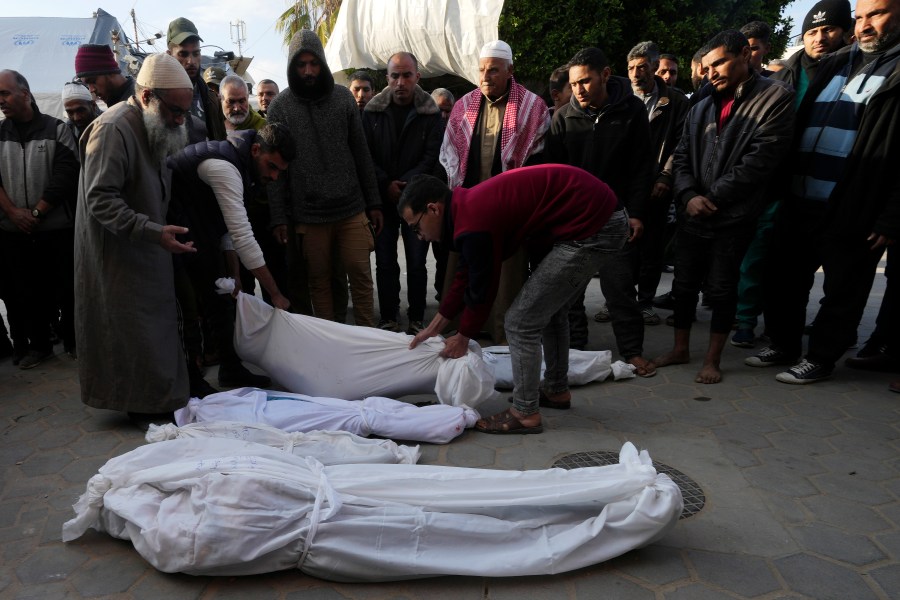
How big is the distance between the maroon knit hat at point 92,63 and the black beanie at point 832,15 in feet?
15.2

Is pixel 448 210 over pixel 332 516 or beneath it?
over

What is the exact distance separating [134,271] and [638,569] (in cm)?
266

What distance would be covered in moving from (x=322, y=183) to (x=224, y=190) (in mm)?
1005

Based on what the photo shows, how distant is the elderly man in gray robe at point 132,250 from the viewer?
9.47 feet

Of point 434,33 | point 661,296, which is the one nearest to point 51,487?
point 661,296

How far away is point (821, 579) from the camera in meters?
2.08

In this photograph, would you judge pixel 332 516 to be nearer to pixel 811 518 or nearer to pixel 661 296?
pixel 811 518

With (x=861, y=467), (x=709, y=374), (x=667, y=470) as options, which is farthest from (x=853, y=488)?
(x=709, y=374)

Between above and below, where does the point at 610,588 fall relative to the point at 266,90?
below

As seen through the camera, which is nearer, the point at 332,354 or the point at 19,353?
the point at 332,354

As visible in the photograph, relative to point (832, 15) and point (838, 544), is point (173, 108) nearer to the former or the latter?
point (838, 544)

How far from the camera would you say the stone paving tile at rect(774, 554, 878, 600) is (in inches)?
79.1

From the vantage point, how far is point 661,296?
5.88 meters

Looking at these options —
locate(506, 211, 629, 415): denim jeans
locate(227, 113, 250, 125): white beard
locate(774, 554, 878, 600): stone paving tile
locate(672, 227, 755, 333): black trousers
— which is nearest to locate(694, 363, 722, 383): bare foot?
locate(672, 227, 755, 333): black trousers
